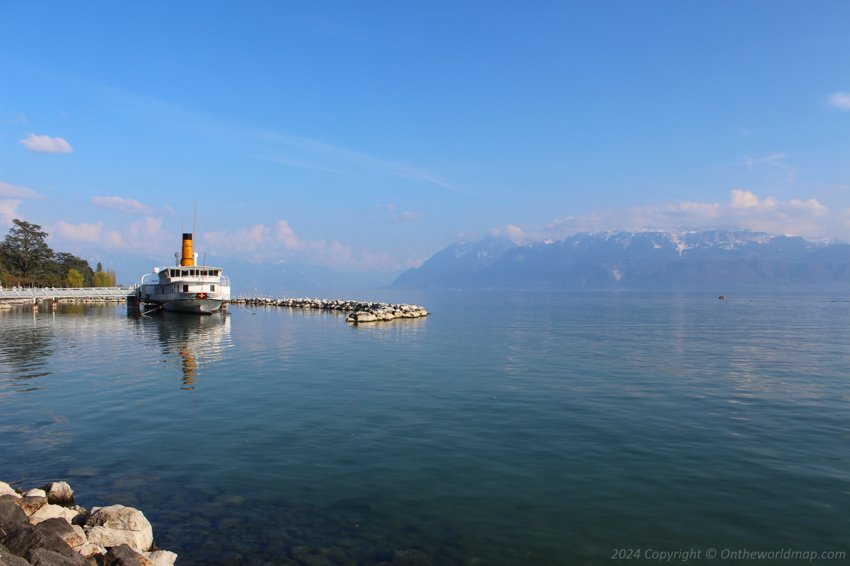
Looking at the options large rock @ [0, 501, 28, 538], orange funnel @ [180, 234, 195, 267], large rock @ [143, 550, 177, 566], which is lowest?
large rock @ [143, 550, 177, 566]

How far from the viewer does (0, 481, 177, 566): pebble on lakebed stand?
10422 mm

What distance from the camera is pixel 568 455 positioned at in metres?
17.8

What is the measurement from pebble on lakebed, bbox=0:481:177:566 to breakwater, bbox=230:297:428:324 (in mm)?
62408

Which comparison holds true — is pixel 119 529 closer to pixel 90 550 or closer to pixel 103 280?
pixel 90 550

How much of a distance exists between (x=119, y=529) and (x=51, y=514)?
6.60 feet

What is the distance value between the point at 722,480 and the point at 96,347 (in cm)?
4778

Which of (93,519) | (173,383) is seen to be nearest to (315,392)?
(173,383)

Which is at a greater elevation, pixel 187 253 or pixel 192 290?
pixel 187 253

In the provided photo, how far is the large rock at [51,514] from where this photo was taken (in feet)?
40.2

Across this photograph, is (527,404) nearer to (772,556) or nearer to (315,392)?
(315,392)

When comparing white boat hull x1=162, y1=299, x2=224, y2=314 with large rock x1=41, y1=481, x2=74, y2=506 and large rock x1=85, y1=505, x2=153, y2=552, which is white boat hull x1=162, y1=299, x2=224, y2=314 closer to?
large rock x1=41, y1=481, x2=74, y2=506

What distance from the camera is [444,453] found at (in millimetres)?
18062

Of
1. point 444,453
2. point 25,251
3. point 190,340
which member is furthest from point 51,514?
point 25,251

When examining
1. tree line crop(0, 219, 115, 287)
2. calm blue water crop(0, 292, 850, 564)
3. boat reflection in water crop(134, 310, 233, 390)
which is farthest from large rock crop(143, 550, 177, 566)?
tree line crop(0, 219, 115, 287)
